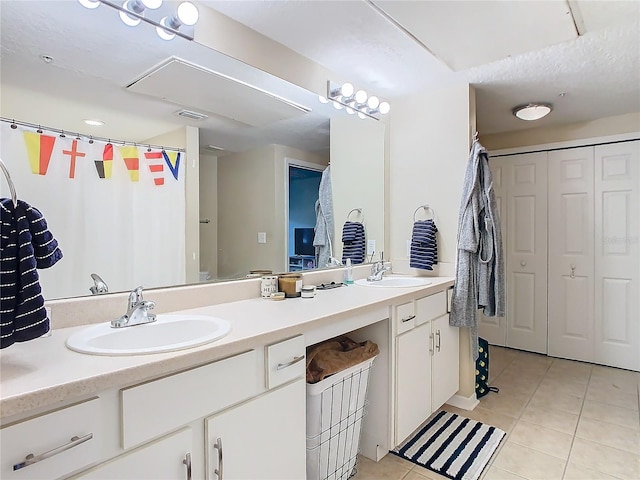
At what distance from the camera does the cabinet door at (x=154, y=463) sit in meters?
0.86

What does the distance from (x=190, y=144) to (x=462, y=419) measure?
2.31 metres

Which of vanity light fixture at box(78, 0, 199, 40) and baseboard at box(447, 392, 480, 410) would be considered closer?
vanity light fixture at box(78, 0, 199, 40)

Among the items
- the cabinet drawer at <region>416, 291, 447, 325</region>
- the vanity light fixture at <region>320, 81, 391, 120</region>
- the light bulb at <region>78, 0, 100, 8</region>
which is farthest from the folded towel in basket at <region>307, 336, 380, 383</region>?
the light bulb at <region>78, 0, 100, 8</region>

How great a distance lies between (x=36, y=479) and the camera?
0.76 m

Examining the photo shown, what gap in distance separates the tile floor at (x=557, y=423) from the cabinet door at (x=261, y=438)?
715 millimetres

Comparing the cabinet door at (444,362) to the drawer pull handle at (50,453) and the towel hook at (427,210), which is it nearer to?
the towel hook at (427,210)

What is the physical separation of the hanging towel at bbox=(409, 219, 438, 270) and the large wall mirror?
56cm

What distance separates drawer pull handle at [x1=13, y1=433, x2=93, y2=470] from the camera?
739mm

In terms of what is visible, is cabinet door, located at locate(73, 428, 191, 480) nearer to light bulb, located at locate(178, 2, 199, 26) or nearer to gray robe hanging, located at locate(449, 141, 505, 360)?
light bulb, located at locate(178, 2, 199, 26)

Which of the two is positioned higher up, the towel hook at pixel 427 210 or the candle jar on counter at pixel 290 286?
the towel hook at pixel 427 210

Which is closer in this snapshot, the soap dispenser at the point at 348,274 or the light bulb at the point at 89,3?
the light bulb at the point at 89,3

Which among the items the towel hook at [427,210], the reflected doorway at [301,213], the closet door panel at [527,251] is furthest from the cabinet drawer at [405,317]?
the closet door panel at [527,251]

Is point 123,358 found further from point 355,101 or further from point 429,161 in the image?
point 429,161

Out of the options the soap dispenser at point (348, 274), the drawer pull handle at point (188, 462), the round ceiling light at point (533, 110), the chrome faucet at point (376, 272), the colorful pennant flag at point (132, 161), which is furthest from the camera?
the round ceiling light at point (533, 110)
